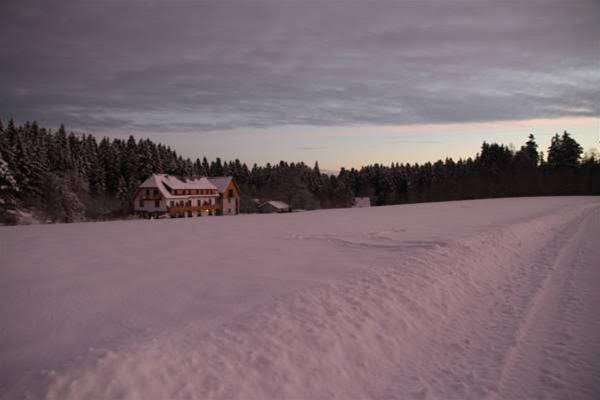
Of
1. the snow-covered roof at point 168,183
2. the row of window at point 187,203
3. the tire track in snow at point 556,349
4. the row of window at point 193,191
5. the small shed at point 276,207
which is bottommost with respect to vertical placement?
the tire track in snow at point 556,349

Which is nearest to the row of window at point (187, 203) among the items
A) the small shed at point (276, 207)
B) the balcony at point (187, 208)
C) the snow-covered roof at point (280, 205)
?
the balcony at point (187, 208)

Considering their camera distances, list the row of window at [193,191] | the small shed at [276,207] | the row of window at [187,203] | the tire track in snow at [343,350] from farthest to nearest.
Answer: the small shed at [276,207] → the row of window at [193,191] → the row of window at [187,203] → the tire track in snow at [343,350]

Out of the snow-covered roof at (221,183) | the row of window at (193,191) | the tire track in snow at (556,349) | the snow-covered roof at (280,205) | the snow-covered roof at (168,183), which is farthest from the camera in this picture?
the snow-covered roof at (280,205)

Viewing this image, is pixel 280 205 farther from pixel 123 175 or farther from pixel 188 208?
pixel 123 175

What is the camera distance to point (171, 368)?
412 cm

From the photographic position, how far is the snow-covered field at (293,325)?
4.15m

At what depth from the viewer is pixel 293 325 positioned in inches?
212

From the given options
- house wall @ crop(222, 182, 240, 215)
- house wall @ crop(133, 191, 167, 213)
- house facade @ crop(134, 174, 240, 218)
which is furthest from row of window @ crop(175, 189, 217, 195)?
house wall @ crop(133, 191, 167, 213)

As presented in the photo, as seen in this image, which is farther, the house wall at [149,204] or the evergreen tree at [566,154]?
the evergreen tree at [566,154]

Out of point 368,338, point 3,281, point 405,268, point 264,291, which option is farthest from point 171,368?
point 405,268

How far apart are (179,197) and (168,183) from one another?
2.88 m

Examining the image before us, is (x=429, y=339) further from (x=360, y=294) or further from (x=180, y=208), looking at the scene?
(x=180, y=208)

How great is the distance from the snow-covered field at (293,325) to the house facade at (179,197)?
4235cm

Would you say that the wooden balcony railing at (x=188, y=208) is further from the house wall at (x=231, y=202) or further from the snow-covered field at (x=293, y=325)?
the snow-covered field at (x=293, y=325)
